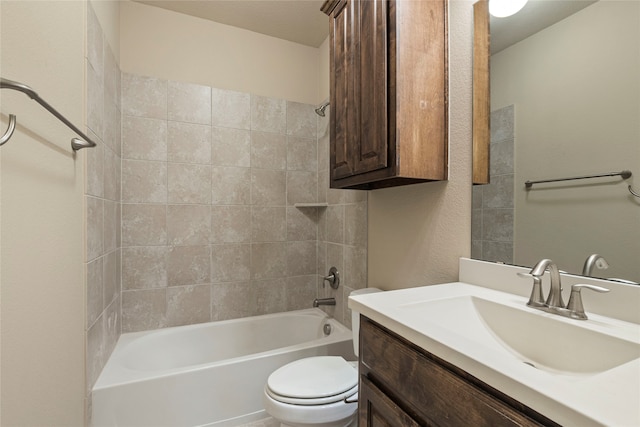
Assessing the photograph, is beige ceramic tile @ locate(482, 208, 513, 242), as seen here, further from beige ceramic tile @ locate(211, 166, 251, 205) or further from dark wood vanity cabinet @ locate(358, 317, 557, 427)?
beige ceramic tile @ locate(211, 166, 251, 205)

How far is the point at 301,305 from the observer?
A: 2387 millimetres

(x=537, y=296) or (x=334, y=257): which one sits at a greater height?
(x=537, y=296)

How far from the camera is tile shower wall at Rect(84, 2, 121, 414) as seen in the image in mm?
1249

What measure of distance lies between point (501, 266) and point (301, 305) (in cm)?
174

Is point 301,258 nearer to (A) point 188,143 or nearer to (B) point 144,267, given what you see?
(B) point 144,267

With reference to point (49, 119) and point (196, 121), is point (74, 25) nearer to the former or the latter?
point (49, 119)

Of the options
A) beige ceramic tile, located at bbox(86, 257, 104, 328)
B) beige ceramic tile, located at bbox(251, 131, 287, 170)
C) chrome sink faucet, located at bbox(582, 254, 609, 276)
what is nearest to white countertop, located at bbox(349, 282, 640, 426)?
chrome sink faucet, located at bbox(582, 254, 609, 276)

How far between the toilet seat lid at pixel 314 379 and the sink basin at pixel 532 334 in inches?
25.0

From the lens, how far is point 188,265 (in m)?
2.02

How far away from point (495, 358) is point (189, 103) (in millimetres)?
2259

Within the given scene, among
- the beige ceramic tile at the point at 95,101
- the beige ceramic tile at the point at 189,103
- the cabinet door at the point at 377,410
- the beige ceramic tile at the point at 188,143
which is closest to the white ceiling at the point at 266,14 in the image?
the beige ceramic tile at the point at 189,103

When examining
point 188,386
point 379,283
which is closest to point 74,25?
point 188,386

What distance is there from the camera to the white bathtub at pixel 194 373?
1.35m

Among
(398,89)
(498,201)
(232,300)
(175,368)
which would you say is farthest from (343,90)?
(175,368)
